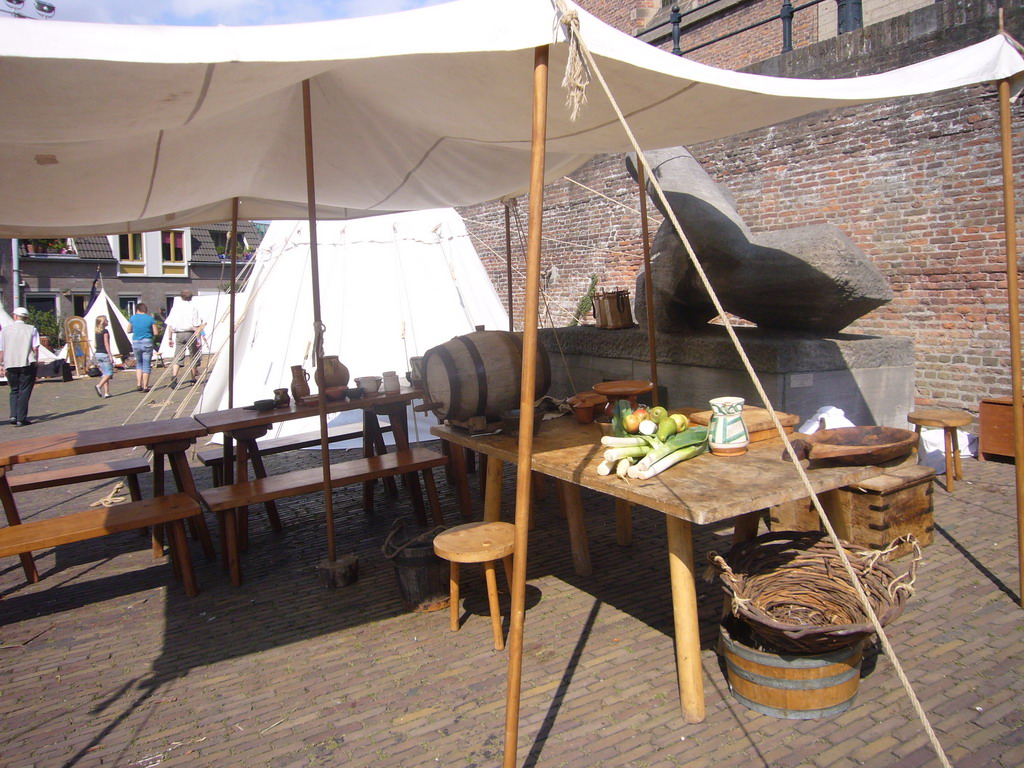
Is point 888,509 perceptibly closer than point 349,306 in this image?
Yes

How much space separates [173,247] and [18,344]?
809 inches

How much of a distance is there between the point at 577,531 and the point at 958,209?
532 cm

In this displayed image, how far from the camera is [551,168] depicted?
5.53m

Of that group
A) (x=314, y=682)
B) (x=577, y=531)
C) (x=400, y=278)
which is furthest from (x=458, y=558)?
(x=400, y=278)

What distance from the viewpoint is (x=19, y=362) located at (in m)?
10.9

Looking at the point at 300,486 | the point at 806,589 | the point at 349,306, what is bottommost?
the point at 806,589

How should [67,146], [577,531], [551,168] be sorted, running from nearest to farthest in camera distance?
1. [67,146]
2. [577,531]
3. [551,168]

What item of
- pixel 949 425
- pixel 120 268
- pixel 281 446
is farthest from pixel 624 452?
pixel 120 268

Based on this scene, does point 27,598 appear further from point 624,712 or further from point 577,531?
point 624,712

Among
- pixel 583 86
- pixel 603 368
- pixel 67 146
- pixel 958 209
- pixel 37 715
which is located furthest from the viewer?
pixel 958 209

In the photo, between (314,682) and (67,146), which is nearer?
(314,682)

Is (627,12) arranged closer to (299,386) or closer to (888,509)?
(299,386)

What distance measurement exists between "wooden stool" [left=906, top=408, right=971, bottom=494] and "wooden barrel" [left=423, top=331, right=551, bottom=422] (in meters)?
3.20

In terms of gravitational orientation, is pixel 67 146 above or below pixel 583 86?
above
